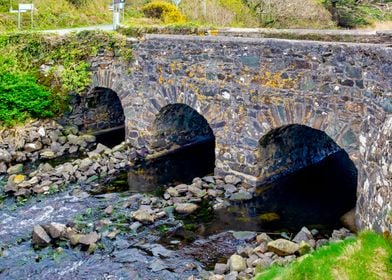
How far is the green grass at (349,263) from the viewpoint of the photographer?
21.8 ft

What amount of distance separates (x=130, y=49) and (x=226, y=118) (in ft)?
14.3

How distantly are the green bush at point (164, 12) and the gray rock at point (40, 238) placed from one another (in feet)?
64.6

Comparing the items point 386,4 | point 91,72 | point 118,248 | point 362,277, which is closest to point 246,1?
point 386,4

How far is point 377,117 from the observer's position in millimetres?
9320

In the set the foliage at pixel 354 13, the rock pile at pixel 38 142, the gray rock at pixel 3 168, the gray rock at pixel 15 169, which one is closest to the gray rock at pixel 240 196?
the rock pile at pixel 38 142

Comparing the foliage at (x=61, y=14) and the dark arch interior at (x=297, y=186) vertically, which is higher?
the foliage at (x=61, y=14)

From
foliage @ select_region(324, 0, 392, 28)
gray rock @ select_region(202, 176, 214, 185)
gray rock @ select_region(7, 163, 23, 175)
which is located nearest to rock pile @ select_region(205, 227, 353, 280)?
gray rock @ select_region(202, 176, 214, 185)

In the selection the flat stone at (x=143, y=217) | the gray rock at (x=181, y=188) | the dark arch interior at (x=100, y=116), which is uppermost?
the dark arch interior at (x=100, y=116)

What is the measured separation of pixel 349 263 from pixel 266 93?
634cm

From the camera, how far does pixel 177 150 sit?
17.0m

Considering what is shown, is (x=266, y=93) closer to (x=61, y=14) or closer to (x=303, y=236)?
(x=303, y=236)

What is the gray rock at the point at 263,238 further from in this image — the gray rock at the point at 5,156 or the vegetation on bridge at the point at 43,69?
the gray rock at the point at 5,156

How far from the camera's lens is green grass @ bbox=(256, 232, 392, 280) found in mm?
6648

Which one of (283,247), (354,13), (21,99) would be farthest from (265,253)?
(354,13)
